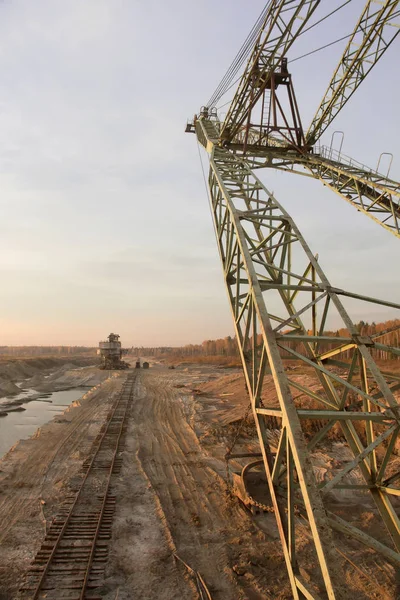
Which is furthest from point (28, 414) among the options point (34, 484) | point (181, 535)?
point (181, 535)

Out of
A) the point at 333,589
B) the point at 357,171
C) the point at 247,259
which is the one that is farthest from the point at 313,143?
the point at 333,589

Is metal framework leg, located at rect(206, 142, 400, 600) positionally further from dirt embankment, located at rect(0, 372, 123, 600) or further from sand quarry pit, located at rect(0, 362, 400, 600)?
dirt embankment, located at rect(0, 372, 123, 600)

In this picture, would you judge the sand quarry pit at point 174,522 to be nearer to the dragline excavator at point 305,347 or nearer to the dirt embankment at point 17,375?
the dragline excavator at point 305,347

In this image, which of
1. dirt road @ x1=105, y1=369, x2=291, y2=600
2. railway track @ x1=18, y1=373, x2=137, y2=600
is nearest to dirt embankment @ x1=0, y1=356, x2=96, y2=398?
railway track @ x1=18, y1=373, x2=137, y2=600

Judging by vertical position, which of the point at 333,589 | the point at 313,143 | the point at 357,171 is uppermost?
the point at 313,143

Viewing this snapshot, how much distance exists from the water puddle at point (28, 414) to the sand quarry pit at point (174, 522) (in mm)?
4514

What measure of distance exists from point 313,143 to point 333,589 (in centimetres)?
1694

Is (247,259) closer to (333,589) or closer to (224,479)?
(333,589)

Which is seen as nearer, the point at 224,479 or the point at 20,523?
the point at 20,523

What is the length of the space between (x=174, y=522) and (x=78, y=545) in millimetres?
2180

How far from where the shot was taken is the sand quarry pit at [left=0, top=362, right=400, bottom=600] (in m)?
6.09

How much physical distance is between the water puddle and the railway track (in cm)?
775

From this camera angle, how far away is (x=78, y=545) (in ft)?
23.5

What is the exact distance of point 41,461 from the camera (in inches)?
491
